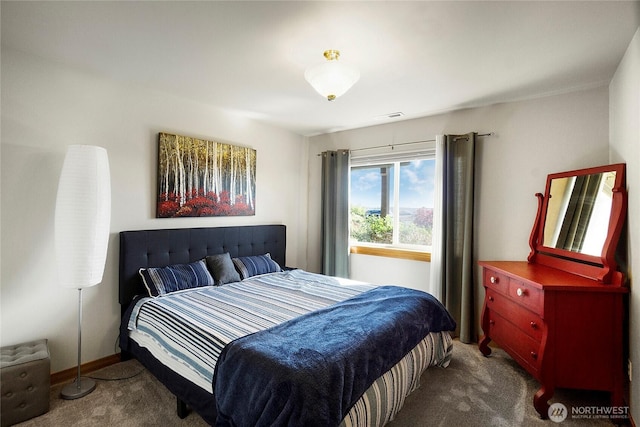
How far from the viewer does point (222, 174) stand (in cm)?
337

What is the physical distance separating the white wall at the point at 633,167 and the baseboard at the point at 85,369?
3780mm

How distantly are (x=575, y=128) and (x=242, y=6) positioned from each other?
9.61ft

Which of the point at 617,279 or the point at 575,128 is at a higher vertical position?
the point at 575,128

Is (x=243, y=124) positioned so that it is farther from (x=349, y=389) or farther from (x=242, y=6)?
(x=349, y=389)

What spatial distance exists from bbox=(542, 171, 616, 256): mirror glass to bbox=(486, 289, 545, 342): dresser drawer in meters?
0.63

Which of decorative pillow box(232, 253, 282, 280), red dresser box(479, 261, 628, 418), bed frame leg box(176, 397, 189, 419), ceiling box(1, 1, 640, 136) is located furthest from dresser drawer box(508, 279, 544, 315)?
bed frame leg box(176, 397, 189, 419)

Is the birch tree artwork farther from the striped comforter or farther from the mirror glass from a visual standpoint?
the mirror glass

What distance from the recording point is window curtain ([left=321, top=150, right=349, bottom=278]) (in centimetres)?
404

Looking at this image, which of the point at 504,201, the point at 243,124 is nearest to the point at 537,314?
the point at 504,201

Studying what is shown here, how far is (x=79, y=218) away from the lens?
2.08 metres

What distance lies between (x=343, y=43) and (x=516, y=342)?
258 cm

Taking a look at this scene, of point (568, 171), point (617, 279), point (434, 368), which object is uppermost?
point (568, 171)

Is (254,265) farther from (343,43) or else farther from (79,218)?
(343,43)

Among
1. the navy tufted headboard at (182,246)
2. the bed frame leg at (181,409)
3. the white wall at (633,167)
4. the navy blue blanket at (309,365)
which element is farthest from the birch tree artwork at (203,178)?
the white wall at (633,167)
